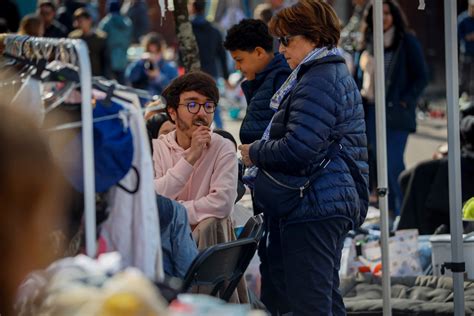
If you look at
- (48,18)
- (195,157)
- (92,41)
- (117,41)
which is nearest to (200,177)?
(195,157)

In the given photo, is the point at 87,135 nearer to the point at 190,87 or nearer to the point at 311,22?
the point at 311,22

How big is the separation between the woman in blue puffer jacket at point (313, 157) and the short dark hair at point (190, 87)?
1.74 feet

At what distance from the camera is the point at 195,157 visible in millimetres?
5168

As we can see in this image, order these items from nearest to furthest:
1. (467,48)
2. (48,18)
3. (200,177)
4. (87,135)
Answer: (87,135)
(200,177)
(48,18)
(467,48)

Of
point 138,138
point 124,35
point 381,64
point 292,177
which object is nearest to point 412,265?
point 381,64

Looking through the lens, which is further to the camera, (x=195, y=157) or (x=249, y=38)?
(x=249, y=38)

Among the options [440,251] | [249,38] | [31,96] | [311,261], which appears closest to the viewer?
[31,96]

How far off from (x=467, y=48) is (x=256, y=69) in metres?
9.40

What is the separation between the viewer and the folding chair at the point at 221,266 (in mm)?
4418

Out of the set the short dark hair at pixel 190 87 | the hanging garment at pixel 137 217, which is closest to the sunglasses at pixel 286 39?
the short dark hair at pixel 190 87

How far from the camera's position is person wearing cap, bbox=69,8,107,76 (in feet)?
44.8

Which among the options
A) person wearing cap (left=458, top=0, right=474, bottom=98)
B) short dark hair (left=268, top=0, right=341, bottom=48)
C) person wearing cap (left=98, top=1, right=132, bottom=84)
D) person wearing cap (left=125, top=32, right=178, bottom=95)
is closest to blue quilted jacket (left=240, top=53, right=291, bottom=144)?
short dark hair (left=268, top=0, right=341, bottom=48)

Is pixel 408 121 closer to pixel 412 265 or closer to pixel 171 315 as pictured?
pixel 412 265

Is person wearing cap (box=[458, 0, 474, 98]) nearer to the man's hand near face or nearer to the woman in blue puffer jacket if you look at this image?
the man's hand near face
